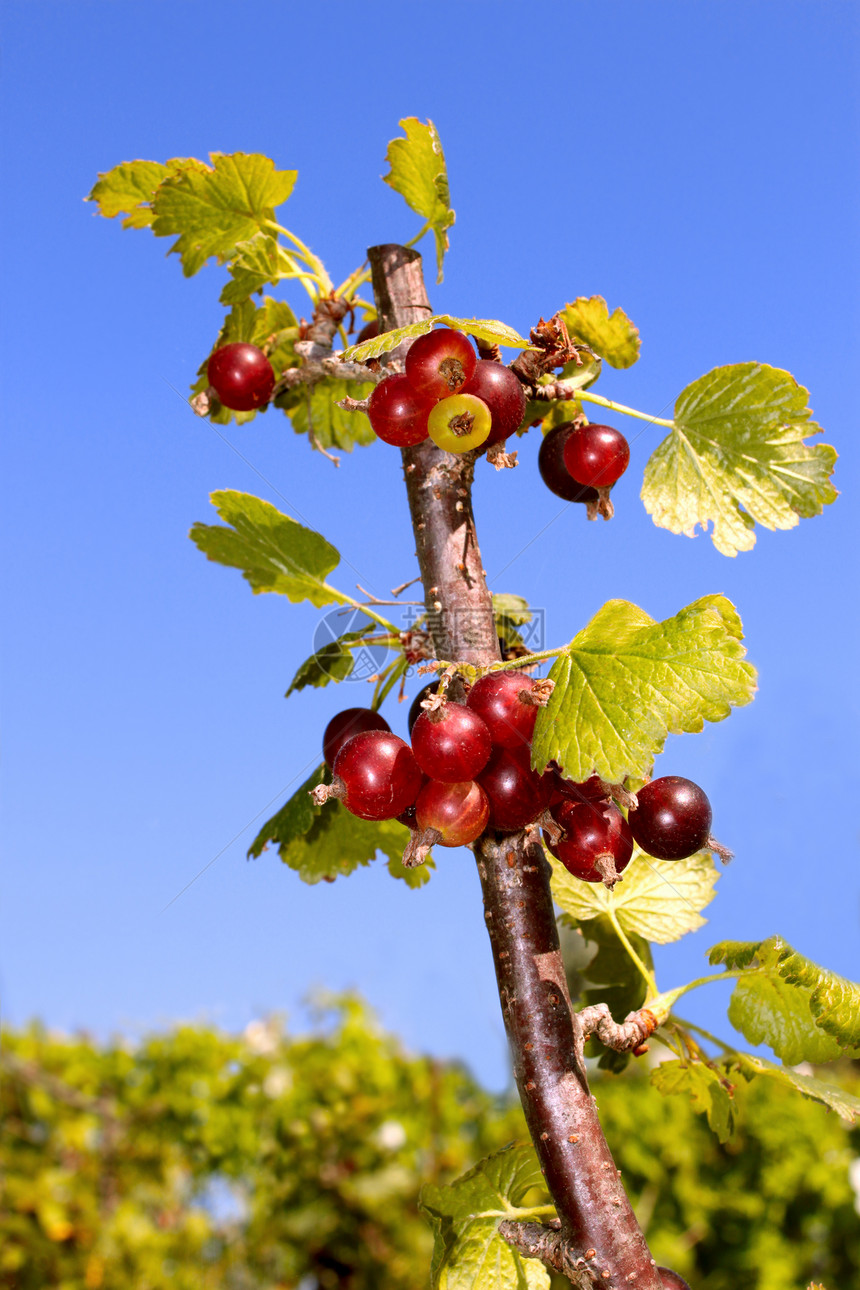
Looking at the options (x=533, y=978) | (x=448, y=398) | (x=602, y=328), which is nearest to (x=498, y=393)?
(x=448, y=398)

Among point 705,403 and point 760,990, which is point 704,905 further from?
point 705,403

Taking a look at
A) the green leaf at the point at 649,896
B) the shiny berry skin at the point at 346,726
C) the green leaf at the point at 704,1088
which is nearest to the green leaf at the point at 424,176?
the shiny berry skin at the point at 346,726

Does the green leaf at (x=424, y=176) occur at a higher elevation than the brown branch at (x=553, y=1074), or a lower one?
higher

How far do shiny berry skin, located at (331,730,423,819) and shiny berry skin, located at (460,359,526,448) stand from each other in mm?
320

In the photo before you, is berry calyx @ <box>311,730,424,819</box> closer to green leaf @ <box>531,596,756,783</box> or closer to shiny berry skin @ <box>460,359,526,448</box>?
green leaf @ <box>531,596,756,783</box>

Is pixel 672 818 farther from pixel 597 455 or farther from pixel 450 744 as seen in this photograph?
pixel 597 455

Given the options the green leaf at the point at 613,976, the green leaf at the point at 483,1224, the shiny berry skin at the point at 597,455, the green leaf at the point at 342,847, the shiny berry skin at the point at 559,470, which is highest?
the shiny berry skin at the point at 559,470

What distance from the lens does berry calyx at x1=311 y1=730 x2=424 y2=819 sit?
765mm

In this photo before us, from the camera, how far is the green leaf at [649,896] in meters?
1.10

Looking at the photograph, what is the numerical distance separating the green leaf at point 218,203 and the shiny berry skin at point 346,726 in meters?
0.71

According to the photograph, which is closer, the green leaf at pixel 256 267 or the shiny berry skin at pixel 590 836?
the shiny berry skin at pixel 590 836

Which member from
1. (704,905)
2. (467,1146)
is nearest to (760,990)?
(704,905)

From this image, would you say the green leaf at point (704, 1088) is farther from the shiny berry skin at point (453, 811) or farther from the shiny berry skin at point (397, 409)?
the shiny berry skin at point (397, 409)

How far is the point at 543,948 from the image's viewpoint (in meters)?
0.83
